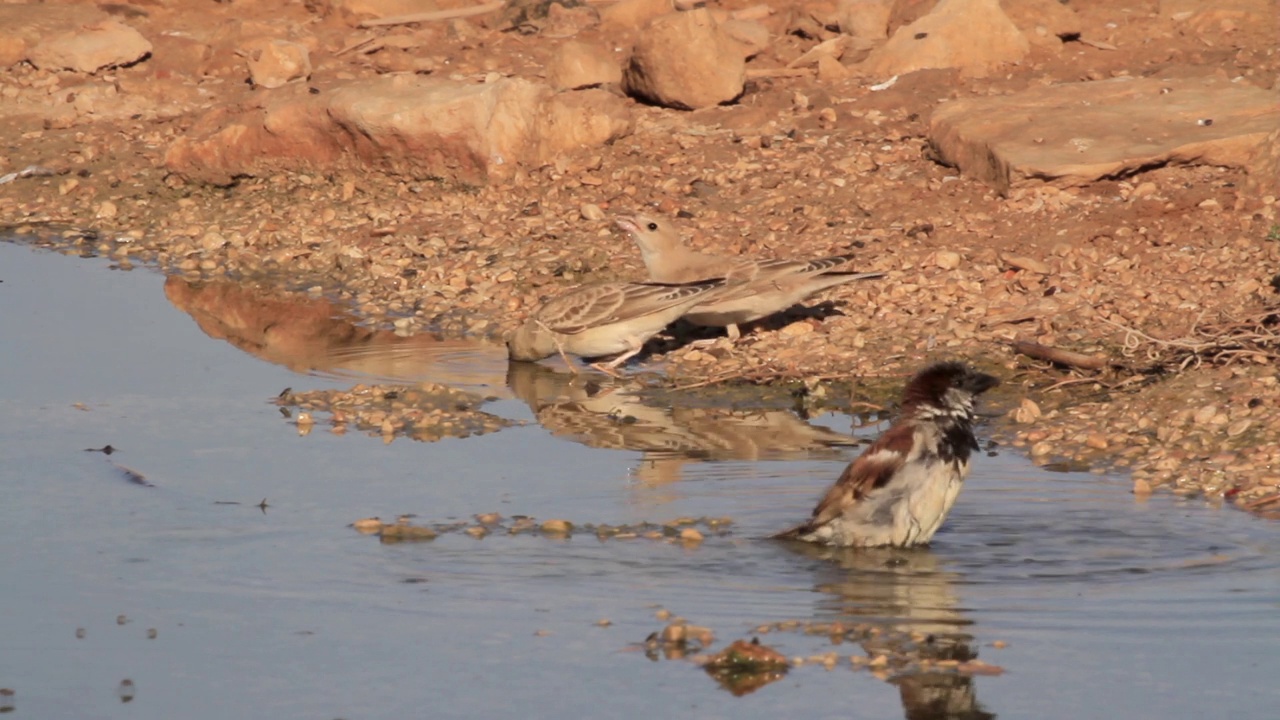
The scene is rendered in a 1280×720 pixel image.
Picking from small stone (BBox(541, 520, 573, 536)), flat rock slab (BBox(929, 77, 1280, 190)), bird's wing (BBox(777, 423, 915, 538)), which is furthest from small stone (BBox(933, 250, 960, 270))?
small stone (BBox(541, 520, 573, 536))

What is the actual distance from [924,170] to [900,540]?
5.85m

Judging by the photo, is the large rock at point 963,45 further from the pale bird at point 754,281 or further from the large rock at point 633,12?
the pale bird at point 754,281

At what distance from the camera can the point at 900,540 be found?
21.4 ft

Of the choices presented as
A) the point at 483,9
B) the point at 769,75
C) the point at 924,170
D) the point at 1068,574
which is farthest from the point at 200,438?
the point at 483,9

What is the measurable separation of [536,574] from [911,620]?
1259mm

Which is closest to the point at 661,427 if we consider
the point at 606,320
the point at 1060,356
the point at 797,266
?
the point at 606,320

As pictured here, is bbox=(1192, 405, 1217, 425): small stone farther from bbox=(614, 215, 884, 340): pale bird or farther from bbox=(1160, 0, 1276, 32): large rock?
bbox=(1160, 0, 1276, 32): large rock

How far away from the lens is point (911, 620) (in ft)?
18.3

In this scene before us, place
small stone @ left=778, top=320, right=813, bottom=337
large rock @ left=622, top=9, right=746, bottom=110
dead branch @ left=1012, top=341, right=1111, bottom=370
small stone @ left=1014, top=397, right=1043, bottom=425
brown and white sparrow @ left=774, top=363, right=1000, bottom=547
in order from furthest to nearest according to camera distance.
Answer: large rock @ left=622, top=9, right=746, bottom=110 < small stone @ left=778, top=320, right=813, bottom=337 < dead branch @ left=1012, top=341, right=1111, bottom=370 < small stone @ left=1014, top=397, right=1043, bottom=425 < brown and white sparrow @ left=774, top=363, right=1000, bottom=547

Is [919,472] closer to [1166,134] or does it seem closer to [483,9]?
[1166,134]

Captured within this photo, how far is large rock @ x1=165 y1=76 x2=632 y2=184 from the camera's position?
12.8m

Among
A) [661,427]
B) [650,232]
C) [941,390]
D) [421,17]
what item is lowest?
[421,17]

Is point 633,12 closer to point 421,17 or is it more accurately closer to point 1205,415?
point 421,17

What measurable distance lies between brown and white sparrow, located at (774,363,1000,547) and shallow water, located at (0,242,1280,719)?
0.34 ft
